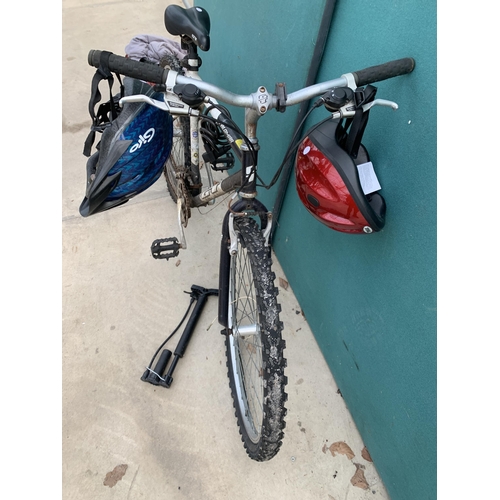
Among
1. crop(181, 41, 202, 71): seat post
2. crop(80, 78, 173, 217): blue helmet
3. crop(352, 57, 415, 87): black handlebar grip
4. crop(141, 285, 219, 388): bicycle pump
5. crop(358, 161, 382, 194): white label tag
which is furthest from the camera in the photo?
crop(141, 285, 219, 388): bicycle pump

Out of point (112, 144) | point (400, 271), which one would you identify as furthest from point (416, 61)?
point (112, 144)

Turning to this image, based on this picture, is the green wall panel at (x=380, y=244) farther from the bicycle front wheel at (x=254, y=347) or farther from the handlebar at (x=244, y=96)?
the bicycle front wheel at (x=254, y=347)

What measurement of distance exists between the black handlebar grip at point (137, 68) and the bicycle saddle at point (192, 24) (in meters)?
0.58

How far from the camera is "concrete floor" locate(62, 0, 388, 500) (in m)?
1.76

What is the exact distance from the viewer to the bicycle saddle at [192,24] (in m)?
1.58

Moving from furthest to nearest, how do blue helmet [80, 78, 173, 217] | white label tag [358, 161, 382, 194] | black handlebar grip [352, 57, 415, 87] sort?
blue helmet [80, 78, 173, 217], white label tag [358, 161, 382, 194], black handlebar grip [352, 57, 415, 87]

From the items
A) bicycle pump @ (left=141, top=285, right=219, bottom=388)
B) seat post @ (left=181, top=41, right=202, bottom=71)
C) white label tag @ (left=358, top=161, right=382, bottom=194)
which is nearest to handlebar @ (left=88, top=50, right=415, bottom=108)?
white label tag @ (left=358, top=161, right=382, bottom=194)

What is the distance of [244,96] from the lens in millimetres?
1087

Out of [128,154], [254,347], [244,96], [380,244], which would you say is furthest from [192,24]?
[254,347]

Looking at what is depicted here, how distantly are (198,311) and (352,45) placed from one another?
59.7 inches

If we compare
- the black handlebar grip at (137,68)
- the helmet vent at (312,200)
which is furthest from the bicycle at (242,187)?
the helmet vent at (312,200)

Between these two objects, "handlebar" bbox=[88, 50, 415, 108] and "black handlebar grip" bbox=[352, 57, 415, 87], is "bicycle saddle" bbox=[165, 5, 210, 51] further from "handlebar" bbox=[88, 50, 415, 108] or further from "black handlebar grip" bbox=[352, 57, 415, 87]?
"black handlebar grip" bbox=[352, 57, 415, 87]

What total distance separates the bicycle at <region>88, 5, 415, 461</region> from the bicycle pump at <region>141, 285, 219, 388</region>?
26 cm
